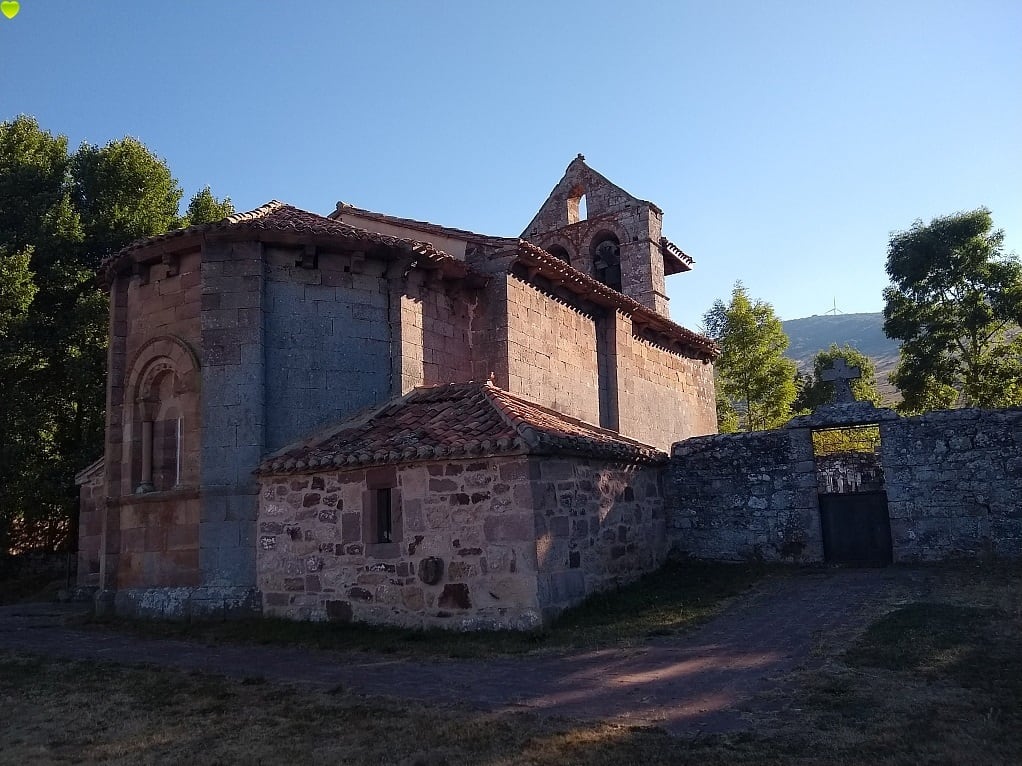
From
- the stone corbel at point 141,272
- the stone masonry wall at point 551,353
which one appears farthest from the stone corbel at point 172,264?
the stone masonry wall at point 551,353

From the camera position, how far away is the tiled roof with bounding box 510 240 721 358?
13477mm

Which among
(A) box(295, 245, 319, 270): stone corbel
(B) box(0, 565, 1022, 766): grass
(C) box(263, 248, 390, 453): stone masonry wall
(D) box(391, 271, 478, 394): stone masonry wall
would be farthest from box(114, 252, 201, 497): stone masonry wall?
(B) box(0, 565, 1022, 766): grass

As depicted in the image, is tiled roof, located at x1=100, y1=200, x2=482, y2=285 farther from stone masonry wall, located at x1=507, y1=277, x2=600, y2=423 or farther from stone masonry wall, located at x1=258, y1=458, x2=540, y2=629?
stone masonry wall, located at x1=258, y1=458, x2=540, y2=629

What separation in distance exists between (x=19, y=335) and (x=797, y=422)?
1719 centimetres

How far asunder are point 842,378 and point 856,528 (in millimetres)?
2304

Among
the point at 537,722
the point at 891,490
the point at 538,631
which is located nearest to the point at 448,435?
the point at 538,631

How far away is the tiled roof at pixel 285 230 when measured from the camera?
10750mm

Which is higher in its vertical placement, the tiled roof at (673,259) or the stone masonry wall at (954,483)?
the tiled roof at (673,259)

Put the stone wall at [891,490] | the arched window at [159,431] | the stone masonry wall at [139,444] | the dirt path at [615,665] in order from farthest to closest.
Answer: the arched window at [159,431]
the stone wall at [891,490]
the stone masonry wall at [139,444]
the dirt path at [615,665]

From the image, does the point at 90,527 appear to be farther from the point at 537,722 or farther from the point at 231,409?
the point at 537,722

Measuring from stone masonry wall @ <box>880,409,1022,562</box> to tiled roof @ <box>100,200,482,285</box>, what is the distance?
7.26m

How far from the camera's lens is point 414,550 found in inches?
351

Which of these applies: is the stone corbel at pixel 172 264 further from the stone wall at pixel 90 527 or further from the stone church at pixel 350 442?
the stone wall at pixel 90 527

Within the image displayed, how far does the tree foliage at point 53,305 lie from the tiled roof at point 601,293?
1154 cm
